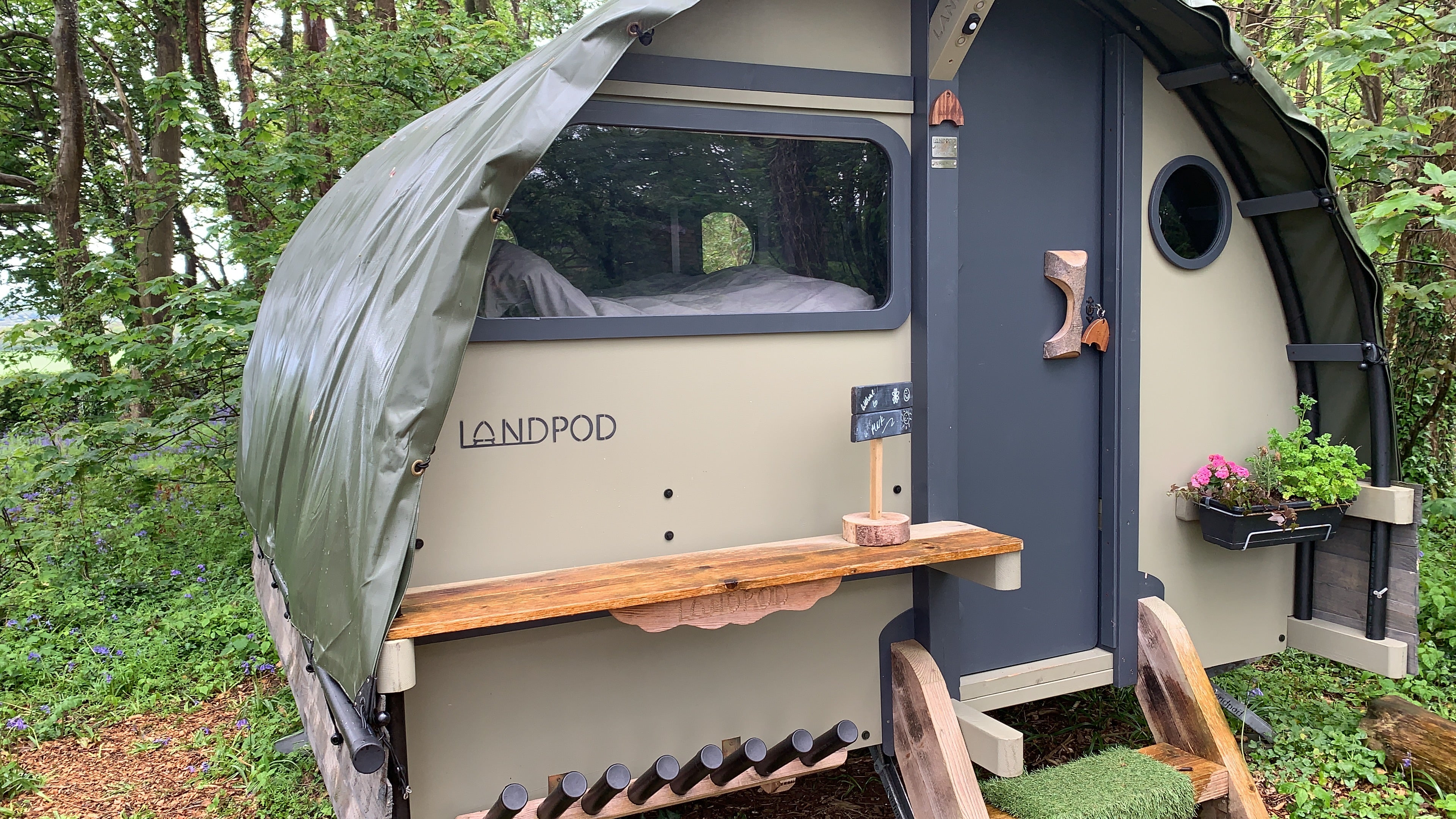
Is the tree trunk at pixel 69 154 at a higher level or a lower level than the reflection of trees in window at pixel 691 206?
higher

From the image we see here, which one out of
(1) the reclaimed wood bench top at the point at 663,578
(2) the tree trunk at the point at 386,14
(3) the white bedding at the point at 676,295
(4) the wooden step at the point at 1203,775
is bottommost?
(4) the wooden step at the point at 1203,775

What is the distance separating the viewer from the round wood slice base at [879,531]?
112 inches

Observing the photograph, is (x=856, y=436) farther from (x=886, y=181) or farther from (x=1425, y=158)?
(x=1425, y=158)

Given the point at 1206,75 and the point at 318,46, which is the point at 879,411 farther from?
the point at 318,46

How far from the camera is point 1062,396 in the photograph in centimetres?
352

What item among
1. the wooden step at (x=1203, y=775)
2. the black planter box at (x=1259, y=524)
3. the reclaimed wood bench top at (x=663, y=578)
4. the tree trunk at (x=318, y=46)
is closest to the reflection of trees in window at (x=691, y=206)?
the reclaimed wood bench top at (x=663, y=578)

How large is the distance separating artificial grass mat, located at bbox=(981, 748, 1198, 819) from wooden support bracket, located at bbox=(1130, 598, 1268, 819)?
0.64ft

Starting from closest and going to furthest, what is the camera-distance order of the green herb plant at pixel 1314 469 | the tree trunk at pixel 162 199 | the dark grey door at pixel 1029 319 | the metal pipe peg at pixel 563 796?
the metal pipe peg at pixel 563 796 < the dark grey door at pixel 1029 319 < the green herb plant at pixel 1314 469 < the tree trunk at pixel 162 199

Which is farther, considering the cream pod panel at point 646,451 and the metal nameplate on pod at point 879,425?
the metal nameplate on pod at point 879,425

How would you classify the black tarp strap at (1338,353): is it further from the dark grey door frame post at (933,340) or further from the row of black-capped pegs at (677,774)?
the row of black-capped pegs at (677,774)

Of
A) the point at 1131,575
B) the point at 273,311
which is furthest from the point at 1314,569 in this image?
the point at 273,311

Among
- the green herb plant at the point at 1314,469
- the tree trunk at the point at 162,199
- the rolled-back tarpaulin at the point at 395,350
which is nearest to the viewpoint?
the rolled-back tarpaulin at the point at 395,350

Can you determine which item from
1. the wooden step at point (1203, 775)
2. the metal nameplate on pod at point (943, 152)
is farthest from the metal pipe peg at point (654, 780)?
the metal nameplate on pod at point (943, 152)

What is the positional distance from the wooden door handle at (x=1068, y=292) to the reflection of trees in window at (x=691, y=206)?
729 mm
